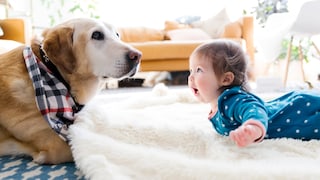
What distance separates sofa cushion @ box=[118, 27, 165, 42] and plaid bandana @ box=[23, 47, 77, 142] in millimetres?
3168

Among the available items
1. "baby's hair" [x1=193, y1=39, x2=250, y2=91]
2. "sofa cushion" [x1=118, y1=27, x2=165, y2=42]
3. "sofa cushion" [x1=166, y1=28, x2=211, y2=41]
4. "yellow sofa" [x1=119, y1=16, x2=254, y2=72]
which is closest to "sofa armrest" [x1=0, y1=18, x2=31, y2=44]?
"yellow sofa" [x1=119, y1=16, x2=254, y2=72]

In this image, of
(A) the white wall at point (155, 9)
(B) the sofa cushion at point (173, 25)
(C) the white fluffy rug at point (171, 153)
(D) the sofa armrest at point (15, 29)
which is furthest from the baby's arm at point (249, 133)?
(A) the white wall at point (155, 9)

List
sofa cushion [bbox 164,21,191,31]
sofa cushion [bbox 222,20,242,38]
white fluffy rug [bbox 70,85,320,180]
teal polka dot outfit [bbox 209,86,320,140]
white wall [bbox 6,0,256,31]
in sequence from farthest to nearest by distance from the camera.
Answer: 1. white wall [bbox 6,0,256,31]
2. sofa cushion [bbox 164,21,191,31]
3. sofa cushion [bbox 222,20,242,38]
4. teal polka dot outfit [bbox 209,86,320,140]
5. white fluffy rug [bbox 70,85,320,180]

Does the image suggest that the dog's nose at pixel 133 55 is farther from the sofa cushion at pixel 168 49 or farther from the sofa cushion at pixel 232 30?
the sofa cushion at pixel 232 30

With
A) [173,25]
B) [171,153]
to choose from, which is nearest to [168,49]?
[173,25]

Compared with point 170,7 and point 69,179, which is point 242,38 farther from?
point 69,179

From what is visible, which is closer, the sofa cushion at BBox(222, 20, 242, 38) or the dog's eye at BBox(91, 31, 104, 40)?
the dog's eye at BBox(91, 31, 104, 40)

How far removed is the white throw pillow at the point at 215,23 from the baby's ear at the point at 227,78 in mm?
3209

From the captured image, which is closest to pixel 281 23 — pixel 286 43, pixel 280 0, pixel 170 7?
pixel 286 43

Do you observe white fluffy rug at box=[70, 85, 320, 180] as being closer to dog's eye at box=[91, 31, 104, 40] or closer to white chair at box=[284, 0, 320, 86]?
dog's eye at box=[91, 31, 104, 40]

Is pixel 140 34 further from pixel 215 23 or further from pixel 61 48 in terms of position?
pixel 61 48

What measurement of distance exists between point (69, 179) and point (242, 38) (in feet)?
10.8

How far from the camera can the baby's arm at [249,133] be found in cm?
73

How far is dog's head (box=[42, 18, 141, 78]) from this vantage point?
3.42 ft
